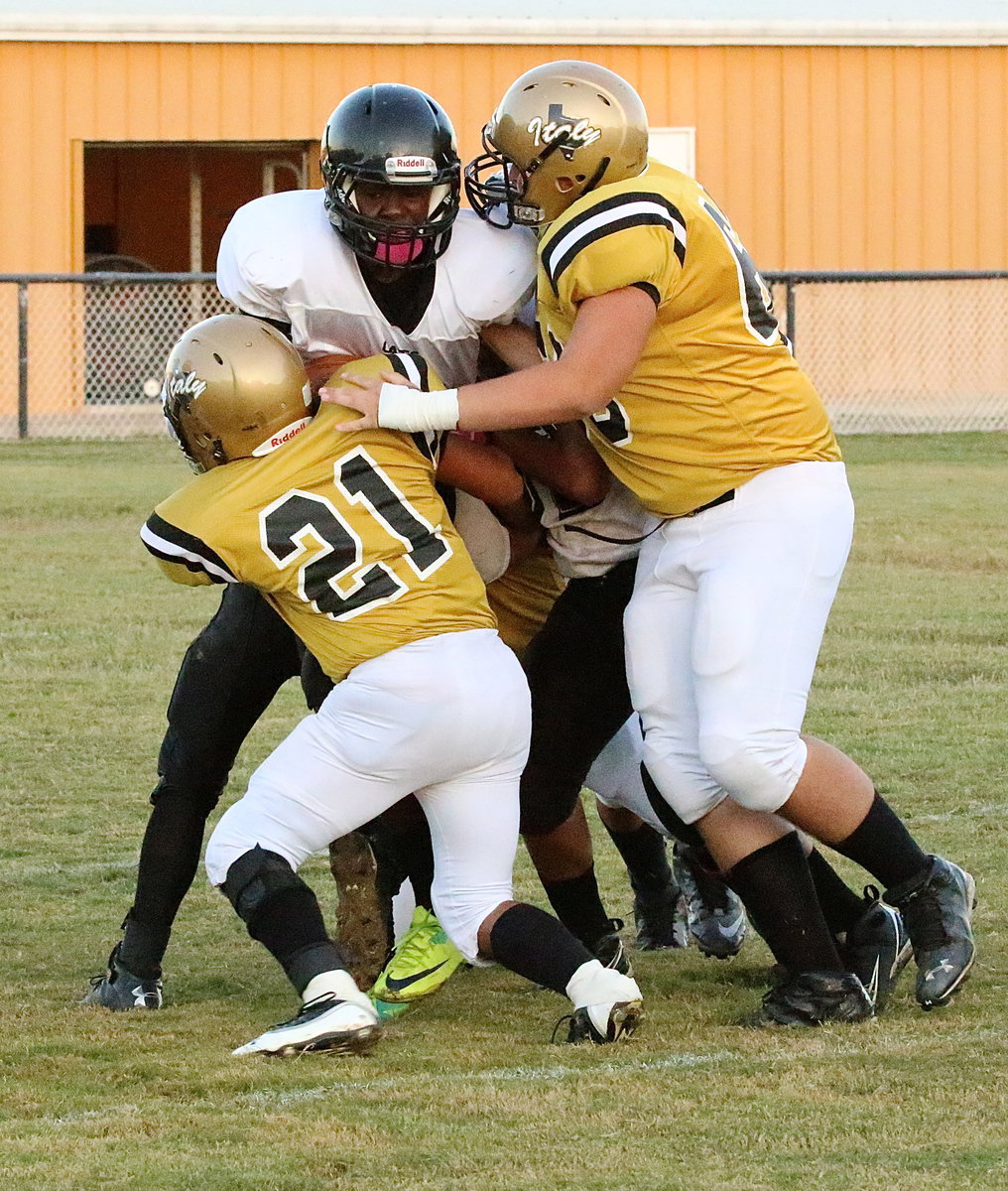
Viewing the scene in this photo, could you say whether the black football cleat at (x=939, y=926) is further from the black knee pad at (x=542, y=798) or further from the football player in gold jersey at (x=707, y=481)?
the black knee pad at (x=542, y=798)

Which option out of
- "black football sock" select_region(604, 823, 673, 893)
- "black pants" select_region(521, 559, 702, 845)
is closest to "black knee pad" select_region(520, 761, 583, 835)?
"black pants" select_region(521, 559, 702, 845)

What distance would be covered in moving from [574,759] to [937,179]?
54.9 feet

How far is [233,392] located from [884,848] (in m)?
1.53

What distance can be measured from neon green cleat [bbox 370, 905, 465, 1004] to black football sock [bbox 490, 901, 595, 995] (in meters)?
0.29

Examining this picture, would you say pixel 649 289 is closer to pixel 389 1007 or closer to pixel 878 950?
pixel 878 950

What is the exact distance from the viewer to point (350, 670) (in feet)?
12.5

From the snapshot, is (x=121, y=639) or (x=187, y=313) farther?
(x=187, y=313)

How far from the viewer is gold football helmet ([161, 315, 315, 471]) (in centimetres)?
379

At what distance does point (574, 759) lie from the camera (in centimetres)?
423

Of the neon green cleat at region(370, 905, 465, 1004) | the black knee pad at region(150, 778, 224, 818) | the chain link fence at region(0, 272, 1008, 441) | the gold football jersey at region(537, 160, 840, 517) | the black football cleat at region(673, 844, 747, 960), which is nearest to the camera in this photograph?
the gold football jersey at region(537, 160, 840, 517)

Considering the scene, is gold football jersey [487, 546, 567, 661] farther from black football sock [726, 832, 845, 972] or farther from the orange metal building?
the orange metal building

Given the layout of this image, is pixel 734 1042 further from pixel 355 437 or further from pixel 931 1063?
pixel 355 437

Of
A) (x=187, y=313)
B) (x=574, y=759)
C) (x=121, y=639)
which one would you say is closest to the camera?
(x=574, y=759)

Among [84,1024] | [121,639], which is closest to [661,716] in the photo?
[84,1024]
